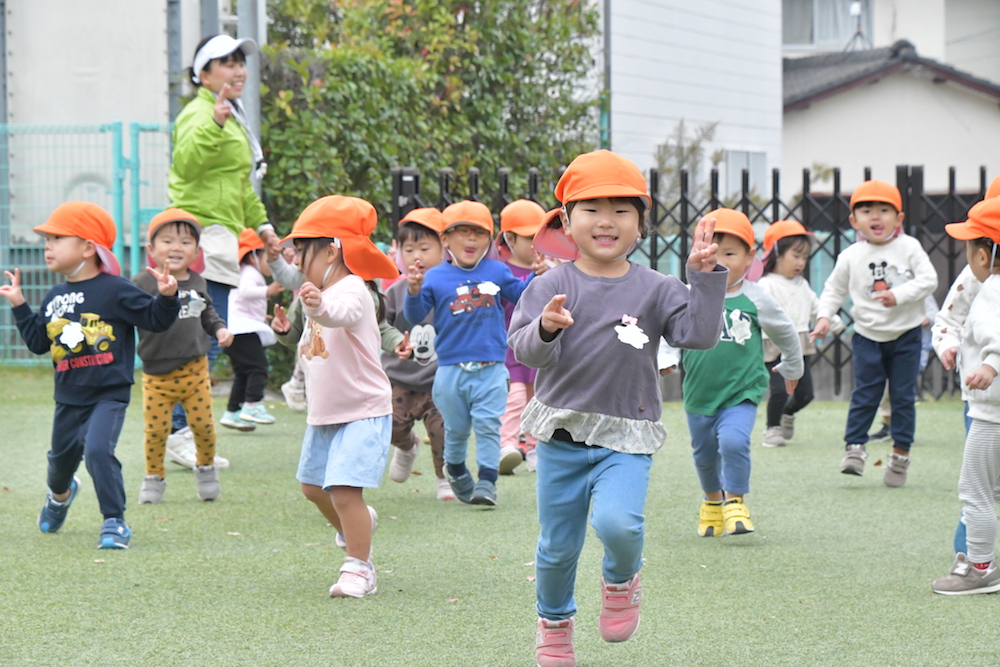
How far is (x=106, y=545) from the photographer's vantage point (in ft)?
17.8

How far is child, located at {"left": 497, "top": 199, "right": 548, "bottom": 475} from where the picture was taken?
7.57 metres

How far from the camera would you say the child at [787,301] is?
28.7 feet

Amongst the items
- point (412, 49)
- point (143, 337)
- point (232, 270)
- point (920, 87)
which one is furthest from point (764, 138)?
point (143, 337)

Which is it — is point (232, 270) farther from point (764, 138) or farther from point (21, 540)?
point (764, 138)

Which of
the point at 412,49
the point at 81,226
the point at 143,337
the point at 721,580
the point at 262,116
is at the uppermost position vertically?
the point at 412,49

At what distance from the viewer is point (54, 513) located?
18.9ft

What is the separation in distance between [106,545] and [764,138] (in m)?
15.8

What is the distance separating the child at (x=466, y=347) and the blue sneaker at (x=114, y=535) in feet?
5.47

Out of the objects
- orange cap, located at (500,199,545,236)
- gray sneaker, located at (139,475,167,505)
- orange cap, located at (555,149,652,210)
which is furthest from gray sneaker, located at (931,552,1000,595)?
gray sneaker, located at (139,475,167,505)

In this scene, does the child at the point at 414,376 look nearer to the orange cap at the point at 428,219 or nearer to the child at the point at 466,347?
the orange cap at the point at 428,219

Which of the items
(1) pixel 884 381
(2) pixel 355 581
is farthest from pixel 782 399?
(2) pixel 355 581

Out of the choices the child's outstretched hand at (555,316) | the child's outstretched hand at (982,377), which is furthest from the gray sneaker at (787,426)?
the child's outstretched hand at (555,316)

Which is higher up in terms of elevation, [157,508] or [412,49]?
[412,49]

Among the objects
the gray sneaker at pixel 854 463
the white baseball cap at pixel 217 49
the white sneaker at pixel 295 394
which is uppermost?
the white baseball cap at pixel 217 49
